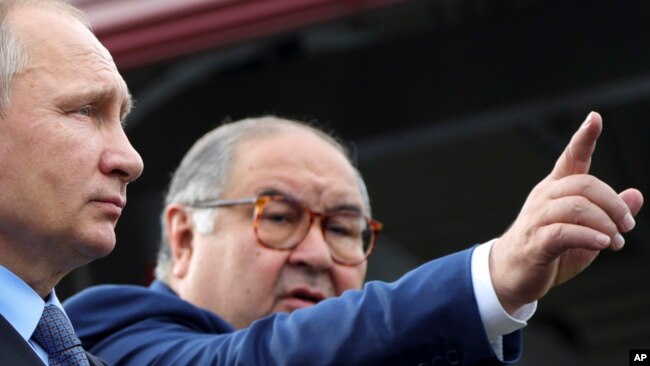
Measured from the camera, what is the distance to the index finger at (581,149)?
1946mm

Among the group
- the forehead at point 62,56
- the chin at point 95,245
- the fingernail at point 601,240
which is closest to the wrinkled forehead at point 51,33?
the forehead at point 62,56

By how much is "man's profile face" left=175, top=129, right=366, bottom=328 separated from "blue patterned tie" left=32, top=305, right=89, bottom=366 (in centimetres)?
89

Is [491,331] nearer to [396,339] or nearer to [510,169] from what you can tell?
[396,339]

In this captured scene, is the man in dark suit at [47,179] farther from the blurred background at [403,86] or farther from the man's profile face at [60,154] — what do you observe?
the blurred background at [403,86]

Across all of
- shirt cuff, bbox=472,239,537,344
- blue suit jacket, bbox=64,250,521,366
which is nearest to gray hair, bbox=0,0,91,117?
blue suit jacket, bbox=64,250,521,366

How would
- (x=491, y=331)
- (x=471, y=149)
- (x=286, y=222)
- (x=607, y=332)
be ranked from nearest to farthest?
(x=491, y=331), (x=286, y=222), (x=471, y=149), (x=607, y=332)

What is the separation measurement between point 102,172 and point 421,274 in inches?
18.8

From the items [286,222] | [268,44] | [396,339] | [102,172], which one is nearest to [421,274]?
[396,339]

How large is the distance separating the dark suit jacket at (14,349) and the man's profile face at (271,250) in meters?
1.00

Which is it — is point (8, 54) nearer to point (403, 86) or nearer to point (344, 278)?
point (344, 278)

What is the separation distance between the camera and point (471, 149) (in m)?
6.69

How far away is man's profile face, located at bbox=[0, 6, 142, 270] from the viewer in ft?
6.65

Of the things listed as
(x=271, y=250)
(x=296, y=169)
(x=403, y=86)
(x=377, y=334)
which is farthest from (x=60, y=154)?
(x=403, y=86)

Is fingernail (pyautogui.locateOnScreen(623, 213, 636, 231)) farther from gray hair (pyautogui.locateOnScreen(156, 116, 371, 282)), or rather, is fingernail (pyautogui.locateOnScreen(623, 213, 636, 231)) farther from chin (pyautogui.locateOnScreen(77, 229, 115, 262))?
gray hair (pyautogui.locateOnScreen(156, 116, 371, 282))
